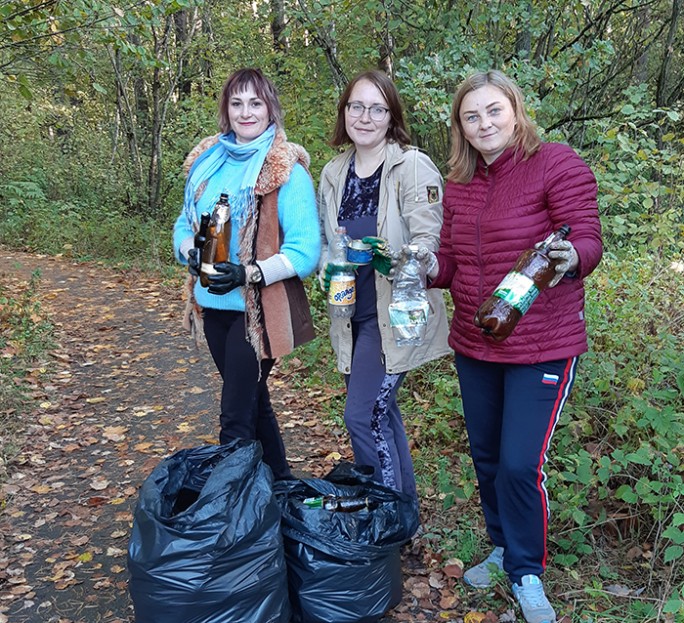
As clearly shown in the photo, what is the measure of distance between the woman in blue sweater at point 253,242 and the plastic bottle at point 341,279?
0.15m

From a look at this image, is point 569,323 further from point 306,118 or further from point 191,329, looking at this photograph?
point 306,118

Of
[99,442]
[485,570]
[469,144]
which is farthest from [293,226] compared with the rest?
[99,442]

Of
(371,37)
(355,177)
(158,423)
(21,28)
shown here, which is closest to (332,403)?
(158,423)

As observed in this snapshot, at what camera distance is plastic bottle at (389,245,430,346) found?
2.70 m

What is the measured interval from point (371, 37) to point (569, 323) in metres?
4.98

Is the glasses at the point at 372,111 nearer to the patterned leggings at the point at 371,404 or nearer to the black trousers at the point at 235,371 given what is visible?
the patterned leggings at the point at 371,404

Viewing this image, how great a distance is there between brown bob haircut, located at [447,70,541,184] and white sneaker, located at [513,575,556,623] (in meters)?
1.69

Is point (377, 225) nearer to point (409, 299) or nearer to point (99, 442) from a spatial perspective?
point (409, 299)

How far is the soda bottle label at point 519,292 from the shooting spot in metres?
2.28

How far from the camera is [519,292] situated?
2281mm

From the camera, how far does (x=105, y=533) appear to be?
3.64 m

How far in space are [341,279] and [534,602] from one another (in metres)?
1.56

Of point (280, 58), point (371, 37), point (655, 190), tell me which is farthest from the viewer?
point (280, 58)

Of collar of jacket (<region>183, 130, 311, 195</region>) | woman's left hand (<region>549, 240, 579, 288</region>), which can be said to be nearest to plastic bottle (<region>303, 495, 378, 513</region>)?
woman's left hand (<region>549, 240, 579, 288</region>)
